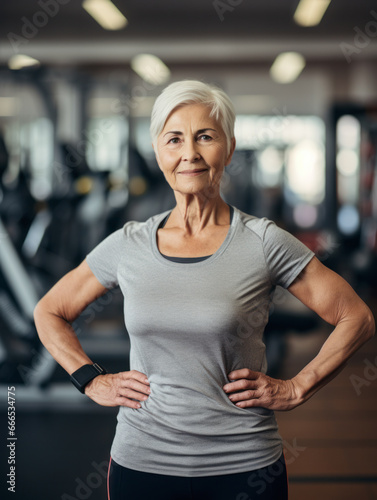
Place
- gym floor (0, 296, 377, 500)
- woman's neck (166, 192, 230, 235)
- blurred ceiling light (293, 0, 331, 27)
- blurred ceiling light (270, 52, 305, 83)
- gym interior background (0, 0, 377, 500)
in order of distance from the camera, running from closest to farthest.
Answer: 1. woman's neck (166, 192, 230, 235)
2. gym floor (0, 296, 377, 500)
3. gym interior background (0, 0, 377, 500)
4. blurred ceiling light (293, 0, 331, 27)
5. blurred ceiling light (270, 52, 305, 83)

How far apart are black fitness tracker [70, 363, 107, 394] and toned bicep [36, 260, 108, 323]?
0.13m

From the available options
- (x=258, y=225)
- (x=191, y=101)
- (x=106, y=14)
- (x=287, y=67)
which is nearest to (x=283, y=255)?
(x=258, y=225)

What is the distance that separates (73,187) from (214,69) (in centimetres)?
543

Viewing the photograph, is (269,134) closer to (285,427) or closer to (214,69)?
(214,69)

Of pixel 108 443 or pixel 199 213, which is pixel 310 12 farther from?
pixel 199 213

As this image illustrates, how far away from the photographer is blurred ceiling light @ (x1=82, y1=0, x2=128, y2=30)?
679 centimetres

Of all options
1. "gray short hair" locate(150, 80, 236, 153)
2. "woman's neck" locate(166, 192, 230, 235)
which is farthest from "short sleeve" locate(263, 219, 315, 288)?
"gray short hair" locate(150, 80, 236, 153)

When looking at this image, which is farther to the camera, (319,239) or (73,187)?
(319,239)

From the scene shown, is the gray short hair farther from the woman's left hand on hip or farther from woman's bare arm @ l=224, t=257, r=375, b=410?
the woman's left hand on hip

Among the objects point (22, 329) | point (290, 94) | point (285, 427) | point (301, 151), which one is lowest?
point (285, 427)

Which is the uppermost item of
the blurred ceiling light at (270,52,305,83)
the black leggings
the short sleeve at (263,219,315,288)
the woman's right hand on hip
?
the blurred ceiling light at (270,52,305,83)

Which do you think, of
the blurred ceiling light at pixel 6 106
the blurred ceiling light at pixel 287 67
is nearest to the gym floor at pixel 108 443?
the blurred ceiling light at pixel 287 67

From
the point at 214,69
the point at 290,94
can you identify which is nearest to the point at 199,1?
the point at 214,69

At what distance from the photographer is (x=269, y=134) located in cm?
979
